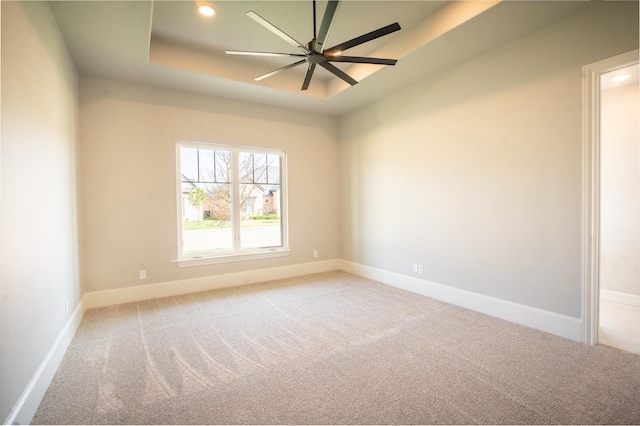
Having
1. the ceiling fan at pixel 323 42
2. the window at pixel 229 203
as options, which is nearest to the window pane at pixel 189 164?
the window at pixel 229 203

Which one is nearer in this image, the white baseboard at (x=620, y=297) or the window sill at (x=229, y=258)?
the white baseboard at (x=620, y=297)

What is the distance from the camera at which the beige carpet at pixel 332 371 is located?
1776 millimetres

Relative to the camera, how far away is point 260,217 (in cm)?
505

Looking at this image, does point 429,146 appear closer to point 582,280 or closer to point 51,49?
point 582,280

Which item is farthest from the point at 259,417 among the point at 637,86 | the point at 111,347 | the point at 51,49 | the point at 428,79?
the point at 637,86

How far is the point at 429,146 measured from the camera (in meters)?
4.00

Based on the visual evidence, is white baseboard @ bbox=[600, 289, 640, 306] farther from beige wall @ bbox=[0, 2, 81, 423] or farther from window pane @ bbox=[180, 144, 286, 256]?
beige wall @ bbox=[0, 2, 81, 423]

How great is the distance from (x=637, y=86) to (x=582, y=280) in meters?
2.81

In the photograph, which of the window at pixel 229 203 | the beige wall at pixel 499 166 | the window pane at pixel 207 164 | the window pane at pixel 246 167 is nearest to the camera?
the beige wall at pixel 499 166

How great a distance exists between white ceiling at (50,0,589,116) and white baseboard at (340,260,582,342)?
2.80 m

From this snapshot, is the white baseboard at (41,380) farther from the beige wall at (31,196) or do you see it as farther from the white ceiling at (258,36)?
the white ceiling at (258,36)

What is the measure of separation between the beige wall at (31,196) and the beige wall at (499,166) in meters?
3.97

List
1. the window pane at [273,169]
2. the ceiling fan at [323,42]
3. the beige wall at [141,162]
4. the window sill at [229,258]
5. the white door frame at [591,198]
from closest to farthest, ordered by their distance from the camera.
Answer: the ceiling fan at [323,42] → the white door frame at [591,198] → the beige wall at [141,162] → the window sill at [229,258] → the window pane at [273,169]

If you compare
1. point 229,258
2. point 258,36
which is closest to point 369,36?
point 258,36
